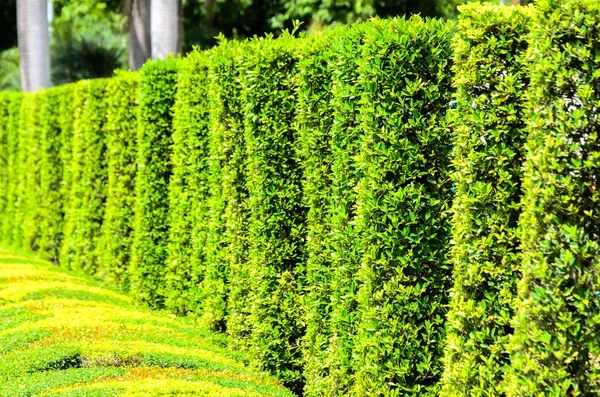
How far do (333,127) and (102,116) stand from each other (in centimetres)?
772

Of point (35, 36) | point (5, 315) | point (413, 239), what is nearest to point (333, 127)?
point (413, 239)

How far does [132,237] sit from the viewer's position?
1222 cm

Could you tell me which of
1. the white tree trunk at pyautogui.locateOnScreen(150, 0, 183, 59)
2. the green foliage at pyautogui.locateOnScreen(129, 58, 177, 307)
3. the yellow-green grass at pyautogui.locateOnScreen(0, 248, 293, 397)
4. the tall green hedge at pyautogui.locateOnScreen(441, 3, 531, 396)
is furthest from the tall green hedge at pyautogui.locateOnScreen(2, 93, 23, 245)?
the tall green hedge at pyautogui.locateOnScreen(441, 3, 531, 396)

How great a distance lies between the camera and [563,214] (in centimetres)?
447

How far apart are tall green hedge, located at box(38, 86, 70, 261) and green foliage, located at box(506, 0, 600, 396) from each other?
12465 mm

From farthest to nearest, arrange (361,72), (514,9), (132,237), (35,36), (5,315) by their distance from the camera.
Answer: (35,36) → (132,237) → (5,315) → (361,72) → (514,9)

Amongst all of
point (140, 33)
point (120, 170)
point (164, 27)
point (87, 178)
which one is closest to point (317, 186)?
point (120, 170)

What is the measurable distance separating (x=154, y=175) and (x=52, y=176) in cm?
545

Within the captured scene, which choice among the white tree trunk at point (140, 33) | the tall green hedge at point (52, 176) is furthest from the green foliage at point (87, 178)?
the white tree trunk at point (140, 33)

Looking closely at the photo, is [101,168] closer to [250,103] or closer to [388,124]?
[250,103]

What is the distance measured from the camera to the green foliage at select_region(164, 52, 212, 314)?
995 centimetres

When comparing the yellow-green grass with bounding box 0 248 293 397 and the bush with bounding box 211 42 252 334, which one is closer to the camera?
the yellow-green grass with bounding box 0 248 293 397

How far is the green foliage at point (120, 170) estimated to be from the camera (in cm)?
1222

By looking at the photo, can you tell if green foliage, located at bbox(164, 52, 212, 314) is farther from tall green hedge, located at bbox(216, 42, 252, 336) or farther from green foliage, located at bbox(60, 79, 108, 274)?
green foliage, located at bbox(60, 79, 108, 274)
